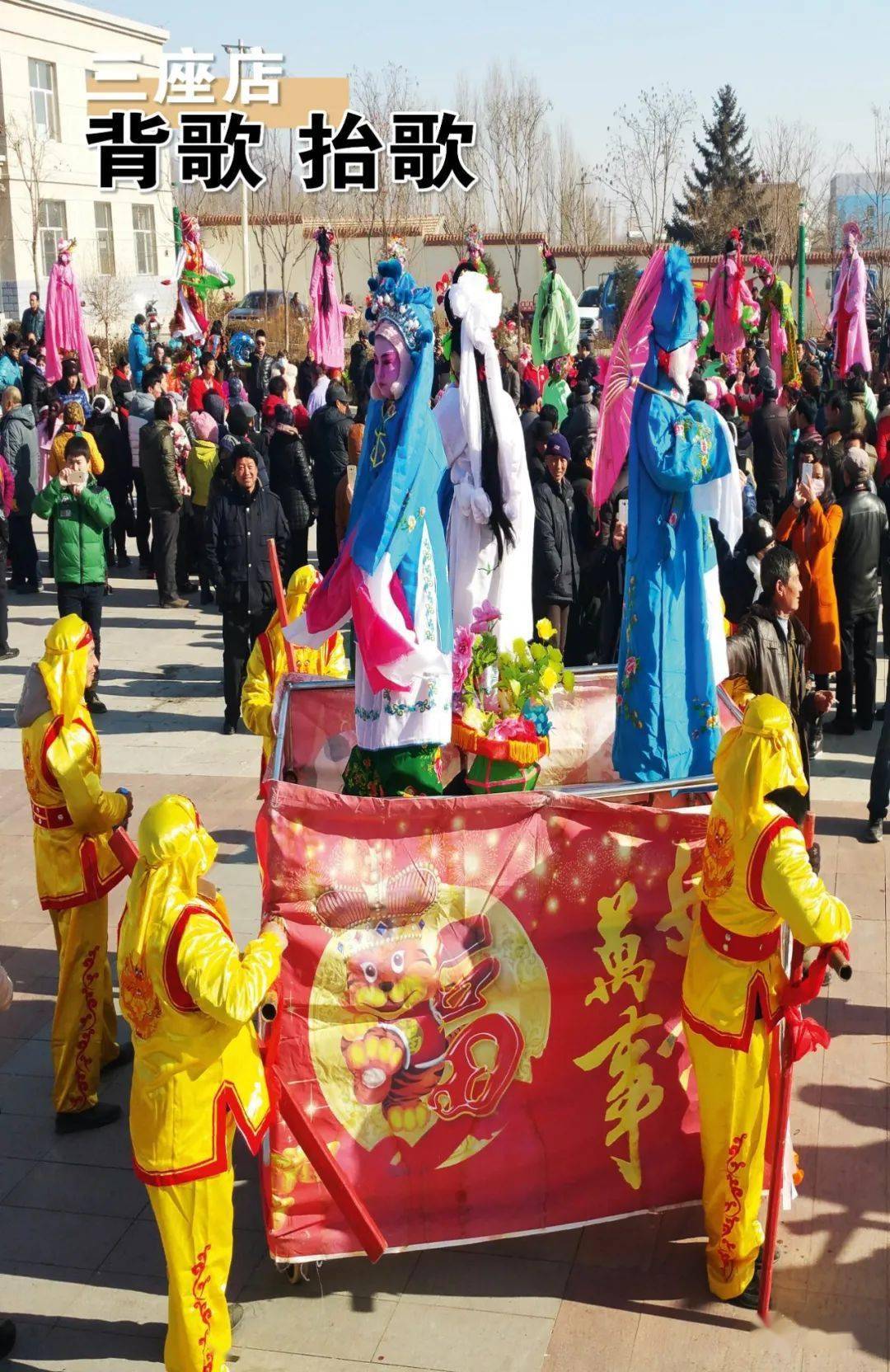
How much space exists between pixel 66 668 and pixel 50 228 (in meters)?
33.8

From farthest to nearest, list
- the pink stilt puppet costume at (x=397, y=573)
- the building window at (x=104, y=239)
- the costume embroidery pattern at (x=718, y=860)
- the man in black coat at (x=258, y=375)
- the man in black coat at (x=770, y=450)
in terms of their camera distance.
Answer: the building window at (x=104, y=239), the man in black coat at (x=258, y=375), the man in black coat at (x=770, y=450), the pink stilt puppet costume at (x=397, y=573), the costume embroidery pattern at (x=718, y=860)

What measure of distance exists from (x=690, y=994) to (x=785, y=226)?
35.3m

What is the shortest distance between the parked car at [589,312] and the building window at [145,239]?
11813mm

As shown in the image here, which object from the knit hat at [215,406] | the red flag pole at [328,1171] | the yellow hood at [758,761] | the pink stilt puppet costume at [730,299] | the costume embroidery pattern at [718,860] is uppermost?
the pink stilt puppet costume at [730,299]

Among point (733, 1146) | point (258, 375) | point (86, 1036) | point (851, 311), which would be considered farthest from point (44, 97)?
point (733, 1146)

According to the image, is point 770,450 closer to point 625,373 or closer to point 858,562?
point 858,562

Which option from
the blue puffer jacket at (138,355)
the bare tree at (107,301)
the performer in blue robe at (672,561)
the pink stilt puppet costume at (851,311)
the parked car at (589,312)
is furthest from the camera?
the bare tree at (107,301)

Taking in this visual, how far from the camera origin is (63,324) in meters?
18.0

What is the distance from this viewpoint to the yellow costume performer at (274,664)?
620 cm

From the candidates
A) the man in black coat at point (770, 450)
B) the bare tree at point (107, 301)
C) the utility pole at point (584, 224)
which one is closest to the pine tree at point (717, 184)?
the utility pole at point (584, 224)

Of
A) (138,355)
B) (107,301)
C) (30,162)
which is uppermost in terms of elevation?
(30,162)

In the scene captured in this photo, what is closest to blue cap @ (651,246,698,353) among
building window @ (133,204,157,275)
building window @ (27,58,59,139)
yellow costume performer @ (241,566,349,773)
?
yellow costume performer @ (241,566,349,773)

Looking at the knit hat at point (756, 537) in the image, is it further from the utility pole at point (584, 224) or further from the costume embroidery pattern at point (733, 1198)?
the utility pole at point (584, 224)

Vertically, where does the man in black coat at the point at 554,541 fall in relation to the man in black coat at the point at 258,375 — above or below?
below
